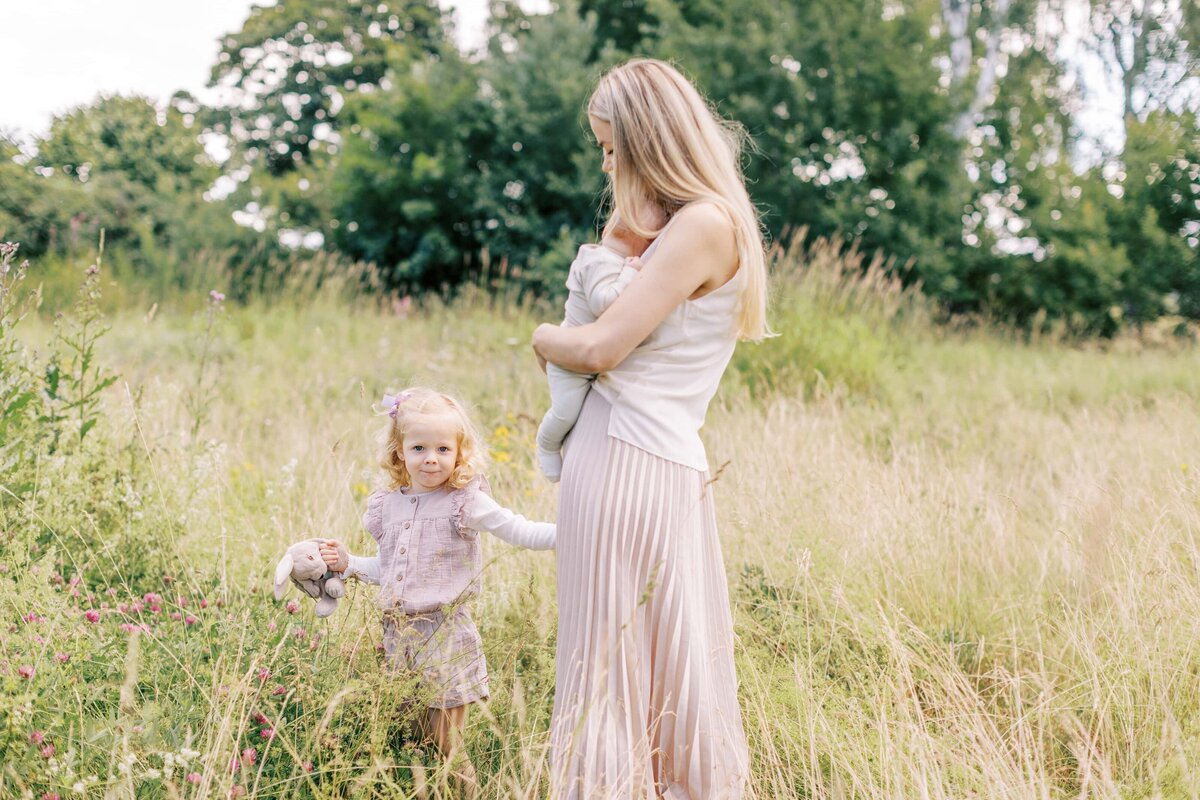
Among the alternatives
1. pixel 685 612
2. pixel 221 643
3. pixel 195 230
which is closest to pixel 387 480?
pixel 221 643

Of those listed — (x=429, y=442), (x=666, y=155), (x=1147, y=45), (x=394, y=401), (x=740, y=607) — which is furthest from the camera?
(x=1147, y=45)

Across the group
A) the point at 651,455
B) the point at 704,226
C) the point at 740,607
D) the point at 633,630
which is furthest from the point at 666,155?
the point at 740,607

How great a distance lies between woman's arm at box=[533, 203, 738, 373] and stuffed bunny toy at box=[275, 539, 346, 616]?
0.82 meters

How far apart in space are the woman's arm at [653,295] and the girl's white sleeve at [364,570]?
835 mm

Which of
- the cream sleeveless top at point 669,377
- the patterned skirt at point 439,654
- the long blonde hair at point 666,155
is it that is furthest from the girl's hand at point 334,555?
the long blonde hair at point 666,155

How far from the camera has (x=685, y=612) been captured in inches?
85.5

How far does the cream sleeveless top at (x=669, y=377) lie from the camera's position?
6.95ft

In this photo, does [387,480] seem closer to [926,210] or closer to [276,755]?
[276,755]

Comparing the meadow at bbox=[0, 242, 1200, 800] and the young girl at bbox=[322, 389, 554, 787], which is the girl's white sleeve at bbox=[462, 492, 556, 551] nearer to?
the young girl at bbox=[322, 389, 554, 787]

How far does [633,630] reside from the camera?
6.93ft

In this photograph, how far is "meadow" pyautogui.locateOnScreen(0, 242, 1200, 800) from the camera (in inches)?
85.9

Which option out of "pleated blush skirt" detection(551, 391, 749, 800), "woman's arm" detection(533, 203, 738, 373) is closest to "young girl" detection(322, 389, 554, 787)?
"pleated blush skirt" detection(551, 391, 749, 800)

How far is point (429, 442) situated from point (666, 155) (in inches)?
35.5

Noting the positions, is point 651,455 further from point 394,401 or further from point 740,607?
point 740,607
